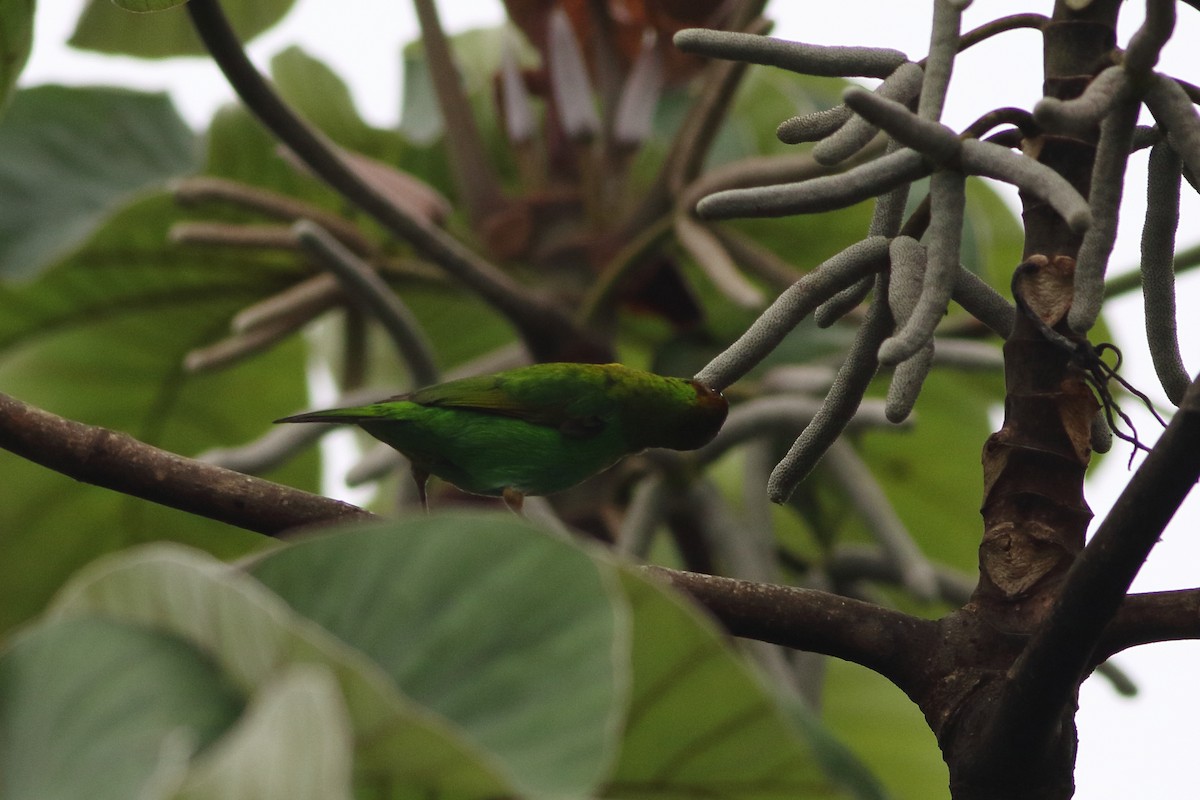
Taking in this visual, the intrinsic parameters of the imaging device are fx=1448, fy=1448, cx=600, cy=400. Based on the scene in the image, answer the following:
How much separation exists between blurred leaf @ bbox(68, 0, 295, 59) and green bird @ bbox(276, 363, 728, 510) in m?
0.84

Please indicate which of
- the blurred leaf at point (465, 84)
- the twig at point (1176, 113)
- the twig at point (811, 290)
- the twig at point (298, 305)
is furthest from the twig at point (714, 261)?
the twig at point (1176, 113)

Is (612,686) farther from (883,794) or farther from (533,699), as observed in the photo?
(883,794)

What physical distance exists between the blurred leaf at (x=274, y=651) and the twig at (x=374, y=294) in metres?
0.98

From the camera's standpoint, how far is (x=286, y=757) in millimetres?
470

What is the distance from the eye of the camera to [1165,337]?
906 millimetres

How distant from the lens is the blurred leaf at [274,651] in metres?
0.51

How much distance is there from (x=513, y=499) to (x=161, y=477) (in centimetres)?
77

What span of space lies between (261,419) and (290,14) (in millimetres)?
762

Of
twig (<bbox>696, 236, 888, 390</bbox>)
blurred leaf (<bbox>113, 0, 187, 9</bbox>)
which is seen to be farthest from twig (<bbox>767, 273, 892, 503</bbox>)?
blurred leaf (<bbox>113, 0, 187, 9</bbox>)

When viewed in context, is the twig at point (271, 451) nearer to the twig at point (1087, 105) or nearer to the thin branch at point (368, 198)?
the thin branch at point (368, 198)

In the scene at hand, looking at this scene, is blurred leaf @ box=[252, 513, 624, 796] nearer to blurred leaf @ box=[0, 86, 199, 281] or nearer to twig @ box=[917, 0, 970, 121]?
twig @ box=[917, 0, 970, 121]

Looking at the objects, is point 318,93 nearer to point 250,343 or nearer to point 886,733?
point 250,343

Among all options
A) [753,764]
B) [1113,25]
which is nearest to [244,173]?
[1113,25]

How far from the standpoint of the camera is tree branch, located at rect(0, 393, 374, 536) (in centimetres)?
94
